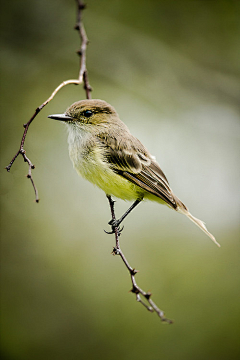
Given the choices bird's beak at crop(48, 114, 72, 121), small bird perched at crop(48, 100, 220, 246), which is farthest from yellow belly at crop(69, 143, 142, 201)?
bird's beak at crop(48, 114, 72, 121)

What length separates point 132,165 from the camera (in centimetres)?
320

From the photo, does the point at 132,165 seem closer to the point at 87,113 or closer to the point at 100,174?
the point at 100,174

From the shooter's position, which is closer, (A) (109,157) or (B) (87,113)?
(A) (109,157)

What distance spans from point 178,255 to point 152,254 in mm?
430

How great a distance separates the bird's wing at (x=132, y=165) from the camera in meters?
3.16

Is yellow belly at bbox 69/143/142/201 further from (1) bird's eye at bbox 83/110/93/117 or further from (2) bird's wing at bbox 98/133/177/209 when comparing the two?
(1) bird's eye at bbox 83/110/93/117

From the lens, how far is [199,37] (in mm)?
6156

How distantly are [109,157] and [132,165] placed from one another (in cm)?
24

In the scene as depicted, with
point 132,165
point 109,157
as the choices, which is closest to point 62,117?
point 109,157

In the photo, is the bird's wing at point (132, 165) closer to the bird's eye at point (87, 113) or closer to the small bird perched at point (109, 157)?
the small bird perched at point (109, 157)

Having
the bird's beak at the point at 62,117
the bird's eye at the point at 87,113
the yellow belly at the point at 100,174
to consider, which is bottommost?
the yellow belly at the point at 100,174

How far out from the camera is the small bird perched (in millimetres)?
3096

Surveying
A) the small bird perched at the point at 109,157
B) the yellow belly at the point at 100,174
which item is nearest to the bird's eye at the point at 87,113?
the small bird perched at the point at 109,157

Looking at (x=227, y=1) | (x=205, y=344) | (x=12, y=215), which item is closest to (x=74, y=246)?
(x=12, y=215)
